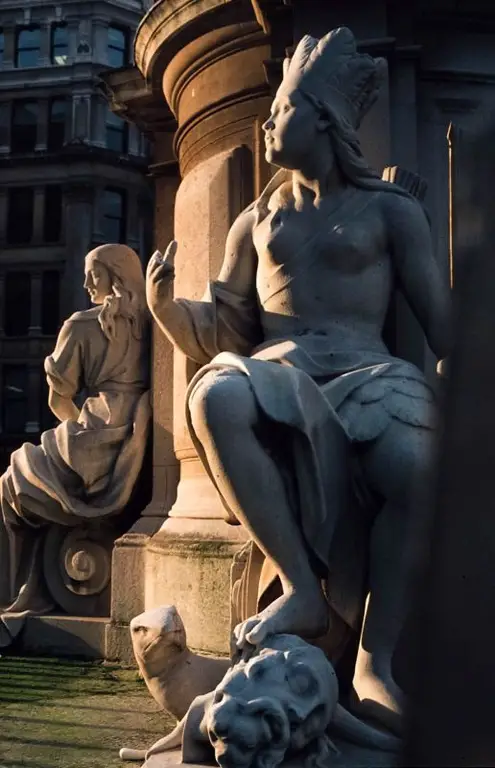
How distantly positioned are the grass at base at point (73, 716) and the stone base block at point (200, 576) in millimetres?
398

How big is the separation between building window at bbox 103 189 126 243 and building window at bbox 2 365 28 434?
17.5 ft

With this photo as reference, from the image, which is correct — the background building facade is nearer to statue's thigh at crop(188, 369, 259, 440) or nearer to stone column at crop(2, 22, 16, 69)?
stone column at crop(2, 22, 16, 69)

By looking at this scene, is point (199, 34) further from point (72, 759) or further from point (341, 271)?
point (72, 759)

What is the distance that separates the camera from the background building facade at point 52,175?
32.0 m

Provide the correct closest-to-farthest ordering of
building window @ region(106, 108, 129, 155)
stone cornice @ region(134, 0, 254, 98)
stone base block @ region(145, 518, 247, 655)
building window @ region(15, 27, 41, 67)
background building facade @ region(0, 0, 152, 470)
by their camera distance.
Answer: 1. stone base block @ region(145, 518, 247, 655)
2. stone cornice @ region(134, 0, 254, 98)
3. background building facade @ region(0, 0, 152, 470)
4. building window @ region(106, 108, 129, 155)
5. building window @ region(15, 27, 41, 67)

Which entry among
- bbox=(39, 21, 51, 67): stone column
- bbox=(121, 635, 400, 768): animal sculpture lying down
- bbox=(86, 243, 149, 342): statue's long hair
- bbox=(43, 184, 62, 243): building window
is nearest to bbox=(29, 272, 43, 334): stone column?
bbox=(43, 184, 62, 243): building window

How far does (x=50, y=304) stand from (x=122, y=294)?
26603 mm

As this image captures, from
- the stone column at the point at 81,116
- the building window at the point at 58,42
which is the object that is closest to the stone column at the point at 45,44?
the building window at the point at 58,42

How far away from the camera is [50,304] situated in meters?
32.3

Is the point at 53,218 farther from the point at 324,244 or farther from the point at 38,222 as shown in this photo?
the point at 324,244

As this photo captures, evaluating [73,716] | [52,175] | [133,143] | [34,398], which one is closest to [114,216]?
[52,175]

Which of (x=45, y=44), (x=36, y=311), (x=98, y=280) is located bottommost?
(x=98, y=280)

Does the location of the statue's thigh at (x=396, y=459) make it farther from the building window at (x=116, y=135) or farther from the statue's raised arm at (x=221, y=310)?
the building window at (x=116, y=135)

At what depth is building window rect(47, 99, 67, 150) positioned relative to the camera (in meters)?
34.3
